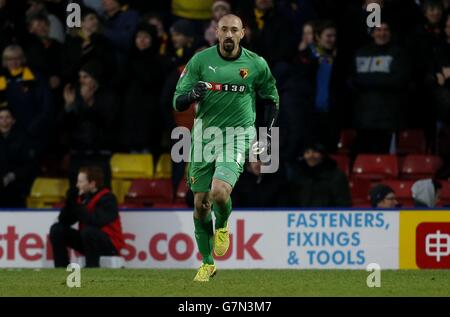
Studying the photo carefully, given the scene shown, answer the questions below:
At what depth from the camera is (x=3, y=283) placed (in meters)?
14.4

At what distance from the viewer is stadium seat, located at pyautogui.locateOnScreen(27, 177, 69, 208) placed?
66.6 feet

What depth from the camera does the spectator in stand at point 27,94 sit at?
20.3 metres

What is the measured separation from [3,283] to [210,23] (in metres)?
7.02

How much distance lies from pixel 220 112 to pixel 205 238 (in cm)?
128

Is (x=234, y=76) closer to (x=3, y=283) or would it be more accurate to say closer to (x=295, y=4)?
(x=3, y=283)

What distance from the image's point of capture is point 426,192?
61.7ft

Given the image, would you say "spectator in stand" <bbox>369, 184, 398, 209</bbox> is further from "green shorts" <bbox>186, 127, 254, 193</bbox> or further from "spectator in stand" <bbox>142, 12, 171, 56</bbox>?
"green shorts" <bbox>186, 127, 254, 193</bbox>

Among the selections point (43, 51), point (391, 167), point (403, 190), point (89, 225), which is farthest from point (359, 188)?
point (43, 51)

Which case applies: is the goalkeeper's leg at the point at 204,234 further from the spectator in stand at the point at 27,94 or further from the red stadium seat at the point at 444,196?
the spectator in stand at the point at 27,94

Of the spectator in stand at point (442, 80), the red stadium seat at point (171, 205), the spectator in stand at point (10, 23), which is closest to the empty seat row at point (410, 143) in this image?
the spectator in stand at point (442, 80)

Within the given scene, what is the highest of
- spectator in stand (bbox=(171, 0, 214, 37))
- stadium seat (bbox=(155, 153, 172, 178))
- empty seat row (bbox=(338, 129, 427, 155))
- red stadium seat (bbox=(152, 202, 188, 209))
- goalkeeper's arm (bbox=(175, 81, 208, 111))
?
spectator in stand (bbox=(171, 0, 214, 37))

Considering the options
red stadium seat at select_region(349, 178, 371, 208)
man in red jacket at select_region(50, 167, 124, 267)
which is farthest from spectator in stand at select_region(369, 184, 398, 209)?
man in red jacket at select_region(50, 167, 124, 267)

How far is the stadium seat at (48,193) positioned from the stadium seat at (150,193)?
946 mm

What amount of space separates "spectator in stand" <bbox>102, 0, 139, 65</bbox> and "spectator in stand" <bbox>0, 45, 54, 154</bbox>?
3.84 ft
